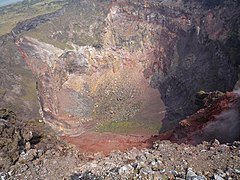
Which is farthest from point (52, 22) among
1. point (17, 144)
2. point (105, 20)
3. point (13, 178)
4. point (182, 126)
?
point (13, 178)

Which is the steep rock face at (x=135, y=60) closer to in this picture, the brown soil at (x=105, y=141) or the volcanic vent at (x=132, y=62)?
the volcanic vent at (x=132, y=62)

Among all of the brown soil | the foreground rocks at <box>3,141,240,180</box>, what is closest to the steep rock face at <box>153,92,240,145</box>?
the brown soil

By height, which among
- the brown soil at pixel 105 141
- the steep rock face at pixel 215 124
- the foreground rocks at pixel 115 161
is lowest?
the brown soil at pixel 105 141

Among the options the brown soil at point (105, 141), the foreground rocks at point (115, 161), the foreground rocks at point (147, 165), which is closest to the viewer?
the foreground rocks at point (147, 165)

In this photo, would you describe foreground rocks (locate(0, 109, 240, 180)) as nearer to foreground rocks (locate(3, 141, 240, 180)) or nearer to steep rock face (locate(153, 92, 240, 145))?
foreground rocks (locate(3, 141, 240, 180))

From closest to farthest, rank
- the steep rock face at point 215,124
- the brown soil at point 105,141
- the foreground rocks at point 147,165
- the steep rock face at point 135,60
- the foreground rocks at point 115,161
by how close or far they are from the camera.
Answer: the foreground rocks at point 147,165 → the foreground rocks at point 115,161 → the steep rock face at point 215,124 → the brown soil at point 105,141 → the steep rock face at point 135,60

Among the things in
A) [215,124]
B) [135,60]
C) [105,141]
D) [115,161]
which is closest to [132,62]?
[135,60]

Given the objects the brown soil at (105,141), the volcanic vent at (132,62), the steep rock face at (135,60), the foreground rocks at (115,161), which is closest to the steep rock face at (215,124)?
the brown soil at (105,141)
